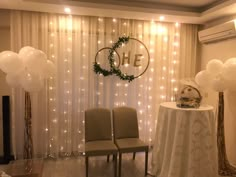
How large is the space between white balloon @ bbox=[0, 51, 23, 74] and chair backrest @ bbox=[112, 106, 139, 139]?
5.46 ft

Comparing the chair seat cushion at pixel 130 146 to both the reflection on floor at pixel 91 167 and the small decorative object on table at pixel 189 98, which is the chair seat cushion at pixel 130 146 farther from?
the small decorative object on table at pixel 189 98

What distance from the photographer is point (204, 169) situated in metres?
2.80

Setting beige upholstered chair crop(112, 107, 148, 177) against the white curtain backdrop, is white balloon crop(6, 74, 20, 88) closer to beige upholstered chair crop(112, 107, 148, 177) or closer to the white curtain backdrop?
the white curtain backdrop

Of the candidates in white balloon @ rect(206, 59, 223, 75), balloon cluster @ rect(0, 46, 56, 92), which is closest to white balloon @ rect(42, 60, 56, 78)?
balloon cluster @ rect(0, 46, 56, 92)

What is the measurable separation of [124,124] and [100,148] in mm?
666

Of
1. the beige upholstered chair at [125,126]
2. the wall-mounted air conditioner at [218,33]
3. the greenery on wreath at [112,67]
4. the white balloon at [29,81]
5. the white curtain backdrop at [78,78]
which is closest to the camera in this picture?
the white balloon at [29,81]

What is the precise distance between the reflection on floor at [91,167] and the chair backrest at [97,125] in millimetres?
502

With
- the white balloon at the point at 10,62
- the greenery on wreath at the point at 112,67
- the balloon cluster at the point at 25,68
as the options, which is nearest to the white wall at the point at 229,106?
the greenery on wreath at the point at 112,67

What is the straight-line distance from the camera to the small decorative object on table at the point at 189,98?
297 cm

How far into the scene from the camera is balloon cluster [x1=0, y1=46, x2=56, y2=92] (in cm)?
273

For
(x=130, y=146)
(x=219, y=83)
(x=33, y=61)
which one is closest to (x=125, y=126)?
(x=130, y=146)

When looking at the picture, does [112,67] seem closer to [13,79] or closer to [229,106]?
[13,79]

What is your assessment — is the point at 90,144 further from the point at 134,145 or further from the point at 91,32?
the point at 91,32

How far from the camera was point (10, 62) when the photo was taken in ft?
8.84
